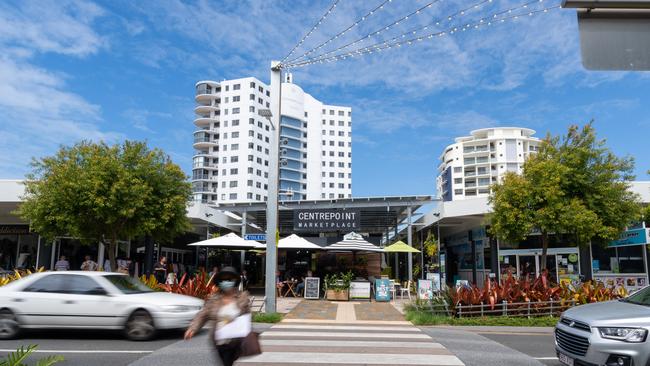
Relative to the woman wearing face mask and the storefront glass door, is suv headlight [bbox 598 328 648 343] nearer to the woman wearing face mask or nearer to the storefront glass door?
the woman wearing face mask

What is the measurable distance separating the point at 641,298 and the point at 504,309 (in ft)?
24.1

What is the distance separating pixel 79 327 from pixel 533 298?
1168 cm

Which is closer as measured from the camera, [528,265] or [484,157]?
[528,265]

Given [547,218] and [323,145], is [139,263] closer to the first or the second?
[547,218]

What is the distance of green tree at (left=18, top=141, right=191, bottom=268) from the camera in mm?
18109

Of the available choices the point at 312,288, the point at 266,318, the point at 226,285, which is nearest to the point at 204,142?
the point at 312,288

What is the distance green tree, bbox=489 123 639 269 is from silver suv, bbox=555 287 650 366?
12665 millimetres

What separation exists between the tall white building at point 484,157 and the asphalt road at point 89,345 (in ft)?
312

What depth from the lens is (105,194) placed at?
59.9 feet

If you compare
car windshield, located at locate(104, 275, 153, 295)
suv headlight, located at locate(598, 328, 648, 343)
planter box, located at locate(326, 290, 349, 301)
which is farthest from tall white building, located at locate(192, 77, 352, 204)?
suv headlight, located at locate(598, 328, 648, 343)

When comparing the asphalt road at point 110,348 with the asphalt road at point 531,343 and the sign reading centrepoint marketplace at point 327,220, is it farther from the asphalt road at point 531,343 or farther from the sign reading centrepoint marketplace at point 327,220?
the sign reading centrepoint marketplace at point 327,220

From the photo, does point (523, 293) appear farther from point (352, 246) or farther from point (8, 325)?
point (8, 325)

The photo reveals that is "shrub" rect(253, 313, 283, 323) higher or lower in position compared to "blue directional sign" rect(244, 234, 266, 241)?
lower

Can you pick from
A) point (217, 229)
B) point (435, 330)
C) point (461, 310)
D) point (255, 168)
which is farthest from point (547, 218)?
point (255, 168)
